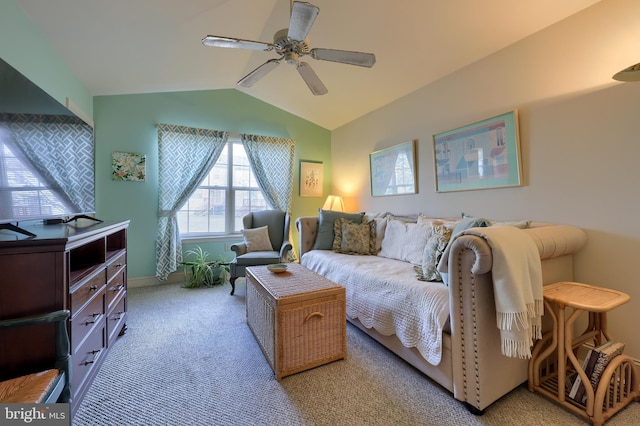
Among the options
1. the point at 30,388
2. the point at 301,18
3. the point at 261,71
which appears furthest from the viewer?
the point at 261,71

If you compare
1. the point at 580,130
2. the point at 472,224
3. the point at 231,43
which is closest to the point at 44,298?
the point at 231,43

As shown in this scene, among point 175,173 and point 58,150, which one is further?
point 175,173

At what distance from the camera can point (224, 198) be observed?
13.5ft

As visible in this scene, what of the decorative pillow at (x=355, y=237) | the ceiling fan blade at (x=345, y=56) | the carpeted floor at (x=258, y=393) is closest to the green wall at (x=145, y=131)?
the carpeted floor at (x=258, y=393)

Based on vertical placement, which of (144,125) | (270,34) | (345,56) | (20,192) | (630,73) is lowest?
(20,192)

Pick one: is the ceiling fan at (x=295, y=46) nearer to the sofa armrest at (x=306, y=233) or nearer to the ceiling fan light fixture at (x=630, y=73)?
the ceiling fan light fixture at (x=630, y=73)

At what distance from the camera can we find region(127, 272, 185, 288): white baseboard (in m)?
3.43

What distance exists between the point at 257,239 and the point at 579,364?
309cm

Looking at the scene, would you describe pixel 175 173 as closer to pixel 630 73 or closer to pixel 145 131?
pixel 145 131

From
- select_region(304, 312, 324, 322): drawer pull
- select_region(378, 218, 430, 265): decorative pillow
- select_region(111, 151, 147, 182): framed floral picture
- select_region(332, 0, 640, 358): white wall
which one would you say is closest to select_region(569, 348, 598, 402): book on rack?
select_region(332, 0, 640, 358): white wall

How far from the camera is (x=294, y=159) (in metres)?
4.45

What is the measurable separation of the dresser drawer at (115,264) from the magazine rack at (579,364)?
272 cm

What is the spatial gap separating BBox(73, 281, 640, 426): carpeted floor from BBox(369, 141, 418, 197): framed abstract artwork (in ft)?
6.19

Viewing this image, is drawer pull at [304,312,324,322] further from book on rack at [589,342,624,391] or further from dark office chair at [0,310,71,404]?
book on rack at [589,342,624,391]
